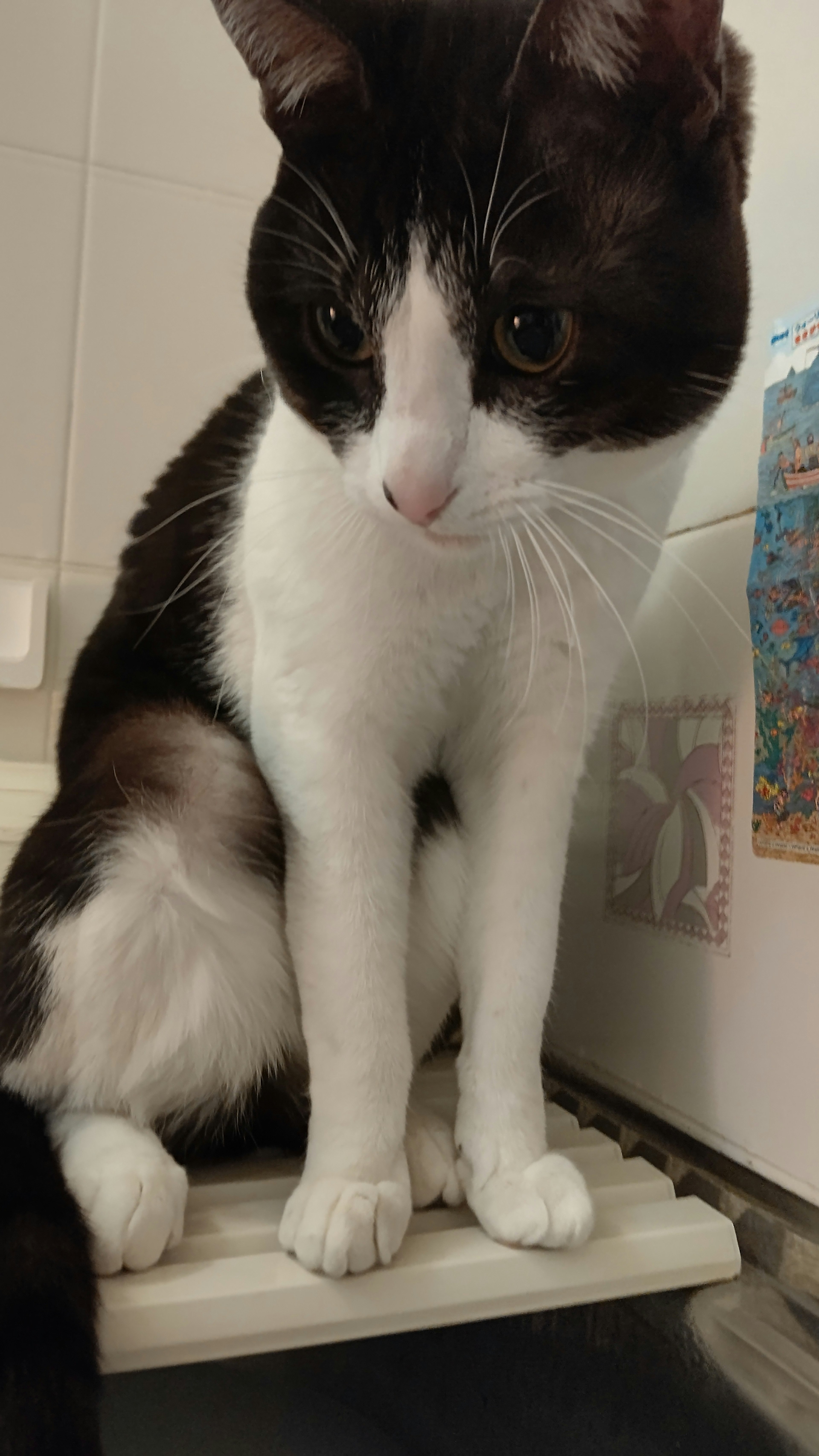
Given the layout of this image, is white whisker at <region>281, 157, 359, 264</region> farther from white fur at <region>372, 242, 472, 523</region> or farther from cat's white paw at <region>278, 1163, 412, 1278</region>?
cat's white paw at <region>278, 1163, 412, 1278</region>

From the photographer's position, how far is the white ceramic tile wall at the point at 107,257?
1276 millimetres

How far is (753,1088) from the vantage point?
81 centimetres

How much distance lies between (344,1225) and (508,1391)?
269mm

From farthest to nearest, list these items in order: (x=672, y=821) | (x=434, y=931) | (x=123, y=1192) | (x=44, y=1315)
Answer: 1. (x=672, y=821)
2. (x=434, y=931)
3. (x=123, y=1192)
4. (x=44, y=1315)

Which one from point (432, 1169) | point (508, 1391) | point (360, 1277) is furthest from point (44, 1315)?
point (508, 1391)

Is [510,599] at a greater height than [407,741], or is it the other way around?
[510,599]

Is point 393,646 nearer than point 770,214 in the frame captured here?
Yes

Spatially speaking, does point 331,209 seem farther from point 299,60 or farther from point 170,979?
point 170,979

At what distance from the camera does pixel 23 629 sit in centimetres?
127

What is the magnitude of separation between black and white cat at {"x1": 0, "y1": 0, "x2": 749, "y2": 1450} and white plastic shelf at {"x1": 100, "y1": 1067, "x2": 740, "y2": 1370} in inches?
0.9

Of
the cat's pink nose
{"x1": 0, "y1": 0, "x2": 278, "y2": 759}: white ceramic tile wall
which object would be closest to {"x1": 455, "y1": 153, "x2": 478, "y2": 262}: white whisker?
the cat's pink nose

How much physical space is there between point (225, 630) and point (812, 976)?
57 centimetres

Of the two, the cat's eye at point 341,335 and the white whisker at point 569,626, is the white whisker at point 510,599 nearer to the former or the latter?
the white whisker at point 569,626

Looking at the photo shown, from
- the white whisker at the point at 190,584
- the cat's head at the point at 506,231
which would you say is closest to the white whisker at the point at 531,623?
the cat's head at the point at 506,231
